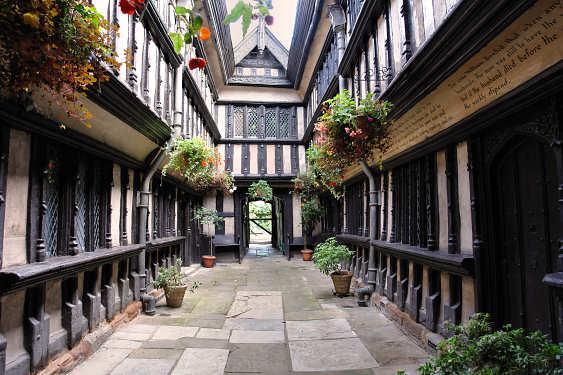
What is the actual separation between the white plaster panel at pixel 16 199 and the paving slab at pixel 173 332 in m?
2.14

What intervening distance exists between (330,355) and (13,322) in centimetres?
309

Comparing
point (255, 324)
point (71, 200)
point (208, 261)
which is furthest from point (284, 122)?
point (71, 200)

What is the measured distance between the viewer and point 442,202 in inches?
174

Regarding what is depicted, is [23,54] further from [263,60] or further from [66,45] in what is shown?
[263,60]

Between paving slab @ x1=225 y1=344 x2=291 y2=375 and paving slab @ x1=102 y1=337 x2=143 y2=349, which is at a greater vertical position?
paving slab @ x1=102 y1=337 x2=143 y2=349

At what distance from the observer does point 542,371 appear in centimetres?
192

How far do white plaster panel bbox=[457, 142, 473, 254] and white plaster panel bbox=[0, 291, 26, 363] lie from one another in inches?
168

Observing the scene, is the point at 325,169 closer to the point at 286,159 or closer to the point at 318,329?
the point at 318,329

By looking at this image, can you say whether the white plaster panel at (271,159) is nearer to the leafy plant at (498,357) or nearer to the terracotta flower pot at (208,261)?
the terracotta flower pot at (208,261)

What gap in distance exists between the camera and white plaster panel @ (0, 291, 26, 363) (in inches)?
114

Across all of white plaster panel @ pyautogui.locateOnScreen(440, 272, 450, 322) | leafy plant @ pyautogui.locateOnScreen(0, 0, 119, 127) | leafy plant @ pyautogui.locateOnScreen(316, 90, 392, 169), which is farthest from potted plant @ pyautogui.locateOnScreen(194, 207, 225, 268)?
leafy plant @ pyautogui.locateOnScreen(0, 0, 119, 127)

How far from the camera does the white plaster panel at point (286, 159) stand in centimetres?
1433

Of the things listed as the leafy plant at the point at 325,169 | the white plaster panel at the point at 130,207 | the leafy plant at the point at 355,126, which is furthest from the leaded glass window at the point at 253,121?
the leafy plant at the point at 355,126

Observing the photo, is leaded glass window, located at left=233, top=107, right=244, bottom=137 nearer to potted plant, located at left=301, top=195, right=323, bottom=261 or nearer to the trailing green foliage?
potted plant, located at left=301, top=195, right=323, bottom=261
